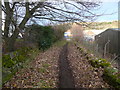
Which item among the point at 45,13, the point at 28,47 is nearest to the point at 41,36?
the point at 28,47

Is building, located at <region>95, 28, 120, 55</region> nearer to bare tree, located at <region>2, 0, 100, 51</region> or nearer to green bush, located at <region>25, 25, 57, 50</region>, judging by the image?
bare tree, located at <region>2, 0, 100, 51</region>

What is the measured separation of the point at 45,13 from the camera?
8.20 metres

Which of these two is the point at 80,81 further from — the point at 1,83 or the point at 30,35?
the point at 30,35

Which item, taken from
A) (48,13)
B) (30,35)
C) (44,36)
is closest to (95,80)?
(48,13)

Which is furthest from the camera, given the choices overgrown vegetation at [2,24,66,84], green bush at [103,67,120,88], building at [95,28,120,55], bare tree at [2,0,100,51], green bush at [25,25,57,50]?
green bush at [25,25,57,50]

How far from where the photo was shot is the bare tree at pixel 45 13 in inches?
260

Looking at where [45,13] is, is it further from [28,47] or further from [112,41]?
[112,41]

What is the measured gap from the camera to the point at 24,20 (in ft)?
25.5

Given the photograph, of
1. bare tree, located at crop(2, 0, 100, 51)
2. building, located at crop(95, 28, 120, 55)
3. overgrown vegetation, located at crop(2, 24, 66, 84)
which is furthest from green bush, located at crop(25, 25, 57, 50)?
building, located at crop(95, 28, 120, 55)

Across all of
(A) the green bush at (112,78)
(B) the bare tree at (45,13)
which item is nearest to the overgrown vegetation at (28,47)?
(B) the bare tree at (45,13)

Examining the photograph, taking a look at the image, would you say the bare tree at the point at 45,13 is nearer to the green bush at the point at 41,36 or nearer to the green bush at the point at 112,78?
the green bush at the point at 41,36

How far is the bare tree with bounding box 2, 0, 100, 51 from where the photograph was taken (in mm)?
6601

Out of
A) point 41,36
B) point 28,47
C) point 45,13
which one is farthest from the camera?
point 41,36

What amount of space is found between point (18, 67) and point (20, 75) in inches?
23.5
